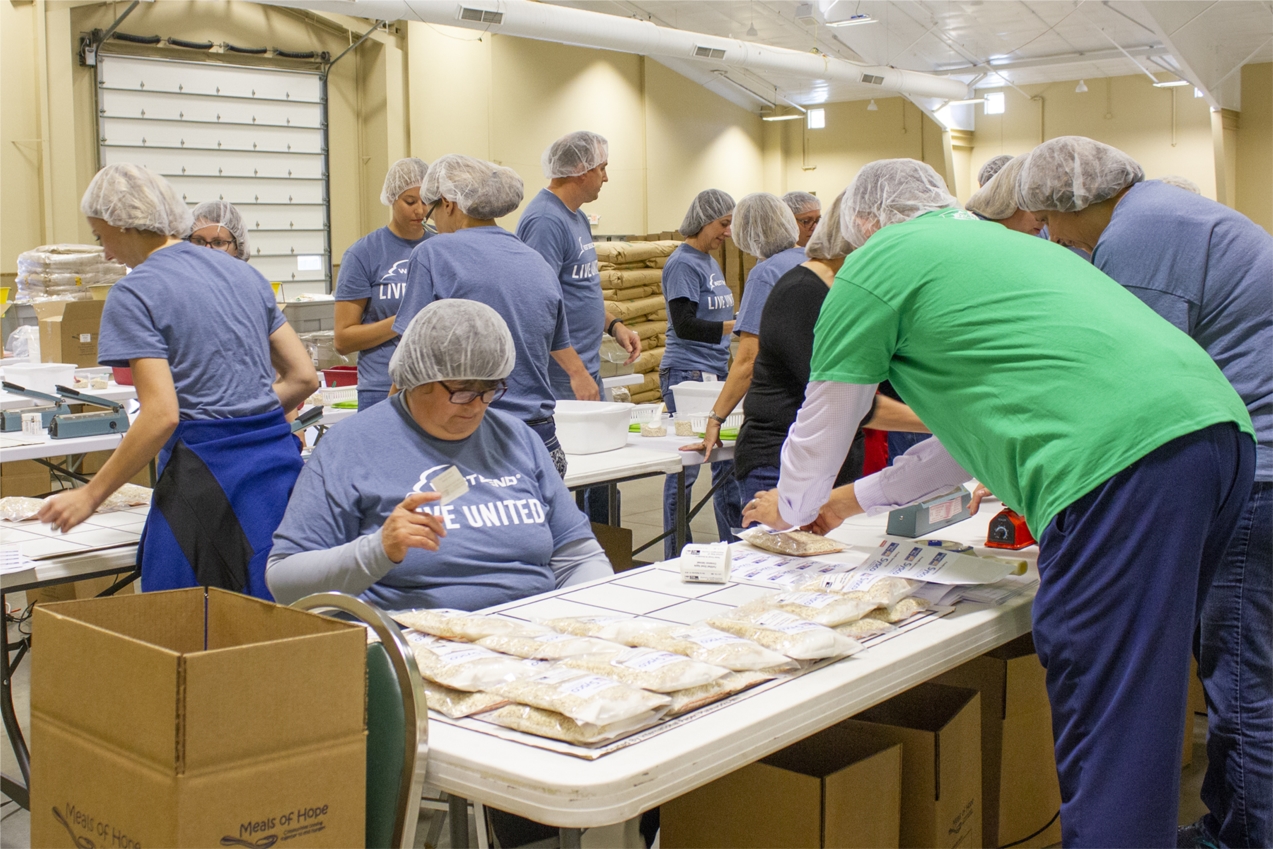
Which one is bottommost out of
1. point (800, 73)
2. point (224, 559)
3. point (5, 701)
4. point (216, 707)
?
point (5, 701)

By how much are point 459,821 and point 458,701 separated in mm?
240

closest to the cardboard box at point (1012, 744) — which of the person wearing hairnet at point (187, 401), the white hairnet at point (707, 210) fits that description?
the person wearing hairnet at point (187, 401)

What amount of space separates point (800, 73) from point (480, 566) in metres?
10.4

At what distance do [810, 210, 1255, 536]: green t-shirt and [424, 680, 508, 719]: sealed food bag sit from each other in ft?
2.69

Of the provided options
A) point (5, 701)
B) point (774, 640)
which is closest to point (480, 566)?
point (774, 640)

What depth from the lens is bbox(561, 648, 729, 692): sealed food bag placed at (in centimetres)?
141

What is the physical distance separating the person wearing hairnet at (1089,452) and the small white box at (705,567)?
1.62 ft

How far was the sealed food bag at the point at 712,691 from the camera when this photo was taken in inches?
54.8

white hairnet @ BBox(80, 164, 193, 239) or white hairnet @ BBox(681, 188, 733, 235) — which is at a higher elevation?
white hairnet @ BBox(681, 188, 733, 235)

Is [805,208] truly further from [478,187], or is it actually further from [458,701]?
[458,701]

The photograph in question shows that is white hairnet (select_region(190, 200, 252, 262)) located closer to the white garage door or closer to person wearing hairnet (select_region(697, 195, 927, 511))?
person wearing hairnet (select_region(697, 195, 927, 511))

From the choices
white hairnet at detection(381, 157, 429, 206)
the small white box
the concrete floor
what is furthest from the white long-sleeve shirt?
white hairnet at detection(381, 157, 429, 206)

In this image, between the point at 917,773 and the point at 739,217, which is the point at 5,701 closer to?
the point at 917,773

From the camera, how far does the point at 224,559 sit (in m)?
2.55
